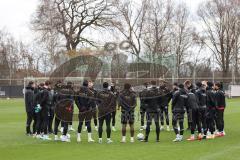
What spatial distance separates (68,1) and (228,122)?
130ft

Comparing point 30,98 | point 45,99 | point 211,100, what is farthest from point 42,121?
point 211,100

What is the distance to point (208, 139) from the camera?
1884 cm

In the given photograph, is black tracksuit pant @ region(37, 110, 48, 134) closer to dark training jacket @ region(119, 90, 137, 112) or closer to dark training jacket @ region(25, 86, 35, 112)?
dark training jacket @ region(25, 86, 35, 112)

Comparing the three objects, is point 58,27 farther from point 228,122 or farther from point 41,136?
point 41,136

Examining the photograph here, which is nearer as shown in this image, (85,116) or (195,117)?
(85,116)

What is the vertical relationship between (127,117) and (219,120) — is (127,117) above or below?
above

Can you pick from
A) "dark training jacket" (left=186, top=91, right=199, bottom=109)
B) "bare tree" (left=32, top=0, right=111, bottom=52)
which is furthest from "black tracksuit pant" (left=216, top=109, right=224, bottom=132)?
"bare tree" (left=32, top=0, right=111, bottom=52)

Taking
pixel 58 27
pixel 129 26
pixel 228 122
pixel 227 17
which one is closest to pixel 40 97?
pixel 228 122

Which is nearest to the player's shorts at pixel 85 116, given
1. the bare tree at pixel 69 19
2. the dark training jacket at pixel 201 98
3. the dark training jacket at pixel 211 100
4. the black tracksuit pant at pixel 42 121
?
the black tracksuit pant at pixel 42 121

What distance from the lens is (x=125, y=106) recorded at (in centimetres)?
1816

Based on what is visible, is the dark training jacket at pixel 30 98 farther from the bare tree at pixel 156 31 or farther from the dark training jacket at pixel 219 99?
the bare tree at pixel 156 31

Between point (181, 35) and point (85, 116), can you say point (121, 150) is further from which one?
point (181, 35)

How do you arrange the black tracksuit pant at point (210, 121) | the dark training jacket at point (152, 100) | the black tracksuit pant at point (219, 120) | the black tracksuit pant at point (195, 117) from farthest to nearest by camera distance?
the black tracksuit pant at point (219, 120), the black tracksuit pant at point (210, 121), the black tracksuit pant at point (195, 117), the dark training jacket at point (152, 100)

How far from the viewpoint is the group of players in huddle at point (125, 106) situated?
18.1 m
